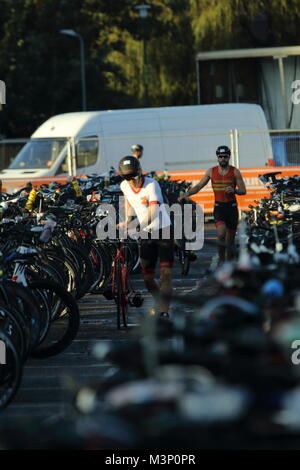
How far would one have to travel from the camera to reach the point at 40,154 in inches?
985

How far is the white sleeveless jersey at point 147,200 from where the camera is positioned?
10.8 metres

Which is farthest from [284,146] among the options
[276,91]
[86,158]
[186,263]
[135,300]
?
[135,300]

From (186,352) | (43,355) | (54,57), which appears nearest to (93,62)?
(54,57)

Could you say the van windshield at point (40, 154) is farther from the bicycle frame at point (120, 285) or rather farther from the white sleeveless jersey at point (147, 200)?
the white sleeveless jersey at point (147, 200)

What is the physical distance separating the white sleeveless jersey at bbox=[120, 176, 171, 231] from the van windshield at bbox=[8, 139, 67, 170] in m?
13.9

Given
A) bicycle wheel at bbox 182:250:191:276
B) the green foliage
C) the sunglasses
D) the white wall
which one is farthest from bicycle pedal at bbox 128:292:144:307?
the green foliage

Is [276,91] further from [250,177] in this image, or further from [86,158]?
[86,158]

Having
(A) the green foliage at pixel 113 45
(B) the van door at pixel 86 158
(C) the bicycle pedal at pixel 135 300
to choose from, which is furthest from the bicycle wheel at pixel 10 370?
(A) the green foliage at pixel 113 45

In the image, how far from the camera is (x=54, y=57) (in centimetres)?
4044

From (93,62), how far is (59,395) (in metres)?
32.9

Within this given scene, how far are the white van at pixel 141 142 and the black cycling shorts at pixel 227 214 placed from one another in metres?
10.3

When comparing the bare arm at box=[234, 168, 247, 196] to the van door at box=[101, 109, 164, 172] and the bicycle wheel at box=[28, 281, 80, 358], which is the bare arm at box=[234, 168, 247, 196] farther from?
the van door at box=[101, 109, 164, 172]

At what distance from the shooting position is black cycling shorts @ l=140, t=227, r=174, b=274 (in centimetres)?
1066

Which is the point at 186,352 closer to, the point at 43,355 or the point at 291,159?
the point at 43,355
